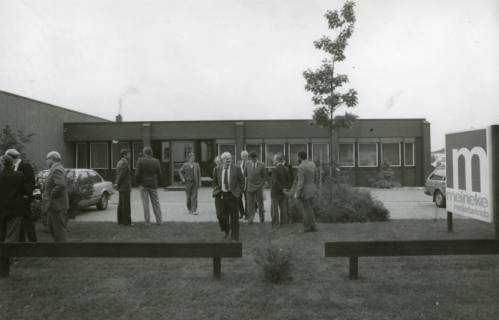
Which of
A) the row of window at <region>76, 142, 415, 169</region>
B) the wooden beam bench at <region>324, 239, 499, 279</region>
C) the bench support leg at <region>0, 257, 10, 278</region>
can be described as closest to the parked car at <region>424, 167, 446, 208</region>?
the wooden beam bench at <region>324, 239, 499, 279</region>

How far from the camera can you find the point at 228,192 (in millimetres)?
8602

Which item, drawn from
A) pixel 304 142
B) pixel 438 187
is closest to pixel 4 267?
pixel 438 187

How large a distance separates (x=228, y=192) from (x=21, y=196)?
11.9 feet

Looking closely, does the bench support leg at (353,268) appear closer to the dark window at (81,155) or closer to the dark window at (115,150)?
the dark window at (115,150)

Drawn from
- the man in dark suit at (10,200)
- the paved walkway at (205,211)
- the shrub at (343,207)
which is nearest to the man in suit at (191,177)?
the paved walkway at (205,211)

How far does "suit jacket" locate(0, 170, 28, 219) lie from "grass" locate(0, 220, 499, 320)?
0.87 metres

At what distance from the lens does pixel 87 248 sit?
5.68 m

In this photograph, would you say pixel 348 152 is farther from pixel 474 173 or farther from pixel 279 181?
pixel 474 173

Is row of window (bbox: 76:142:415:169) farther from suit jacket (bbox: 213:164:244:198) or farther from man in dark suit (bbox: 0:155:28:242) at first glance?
man in dark suit (bbox: 0:155:28:242)

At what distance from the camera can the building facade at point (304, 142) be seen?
26797mm

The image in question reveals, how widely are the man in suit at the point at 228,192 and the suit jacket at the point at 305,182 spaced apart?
1541 mm

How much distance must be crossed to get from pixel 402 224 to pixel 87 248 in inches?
310

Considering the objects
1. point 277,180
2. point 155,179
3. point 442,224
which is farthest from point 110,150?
point 442,224

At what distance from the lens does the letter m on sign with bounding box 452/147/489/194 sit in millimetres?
8141
